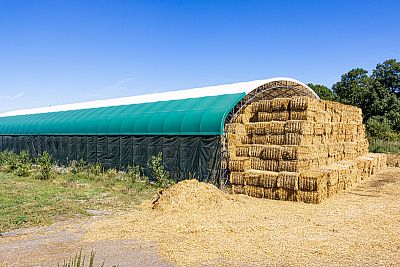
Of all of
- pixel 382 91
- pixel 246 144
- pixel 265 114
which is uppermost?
pixel 382 91

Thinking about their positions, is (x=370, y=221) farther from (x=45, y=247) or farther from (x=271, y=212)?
(x=45, y=247)

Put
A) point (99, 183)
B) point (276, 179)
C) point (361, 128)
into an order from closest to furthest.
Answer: point (276, 179) < point (99, 183) < point (361, 128)

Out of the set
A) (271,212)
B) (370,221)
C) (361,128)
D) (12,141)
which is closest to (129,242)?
(271,212)

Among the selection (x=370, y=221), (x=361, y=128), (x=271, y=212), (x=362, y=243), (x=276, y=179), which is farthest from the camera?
(x=361, y=128)

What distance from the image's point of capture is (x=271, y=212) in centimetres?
1342

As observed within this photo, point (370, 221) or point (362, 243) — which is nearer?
point (362, 243)

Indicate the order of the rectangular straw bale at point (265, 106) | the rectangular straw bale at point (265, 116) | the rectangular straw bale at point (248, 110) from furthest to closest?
the rectangular straw bale at point (248, 110) < the rectangular straw bale at point (265, 106) < the rectangular straw bale at point (265, 116)

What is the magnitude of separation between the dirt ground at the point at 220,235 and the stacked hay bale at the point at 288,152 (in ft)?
3.28

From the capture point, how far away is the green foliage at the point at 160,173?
62.0 feet

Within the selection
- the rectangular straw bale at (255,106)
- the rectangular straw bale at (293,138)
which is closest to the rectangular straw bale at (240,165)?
the rectangular straw bale at (293,138)

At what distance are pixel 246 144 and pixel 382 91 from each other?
121ft

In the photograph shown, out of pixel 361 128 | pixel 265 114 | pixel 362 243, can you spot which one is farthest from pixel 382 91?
pixel 362 243

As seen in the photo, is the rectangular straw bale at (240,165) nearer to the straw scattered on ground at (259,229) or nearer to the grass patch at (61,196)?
the straw scattered on ground at (259,229)

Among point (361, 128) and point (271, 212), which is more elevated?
point (361, 128)
